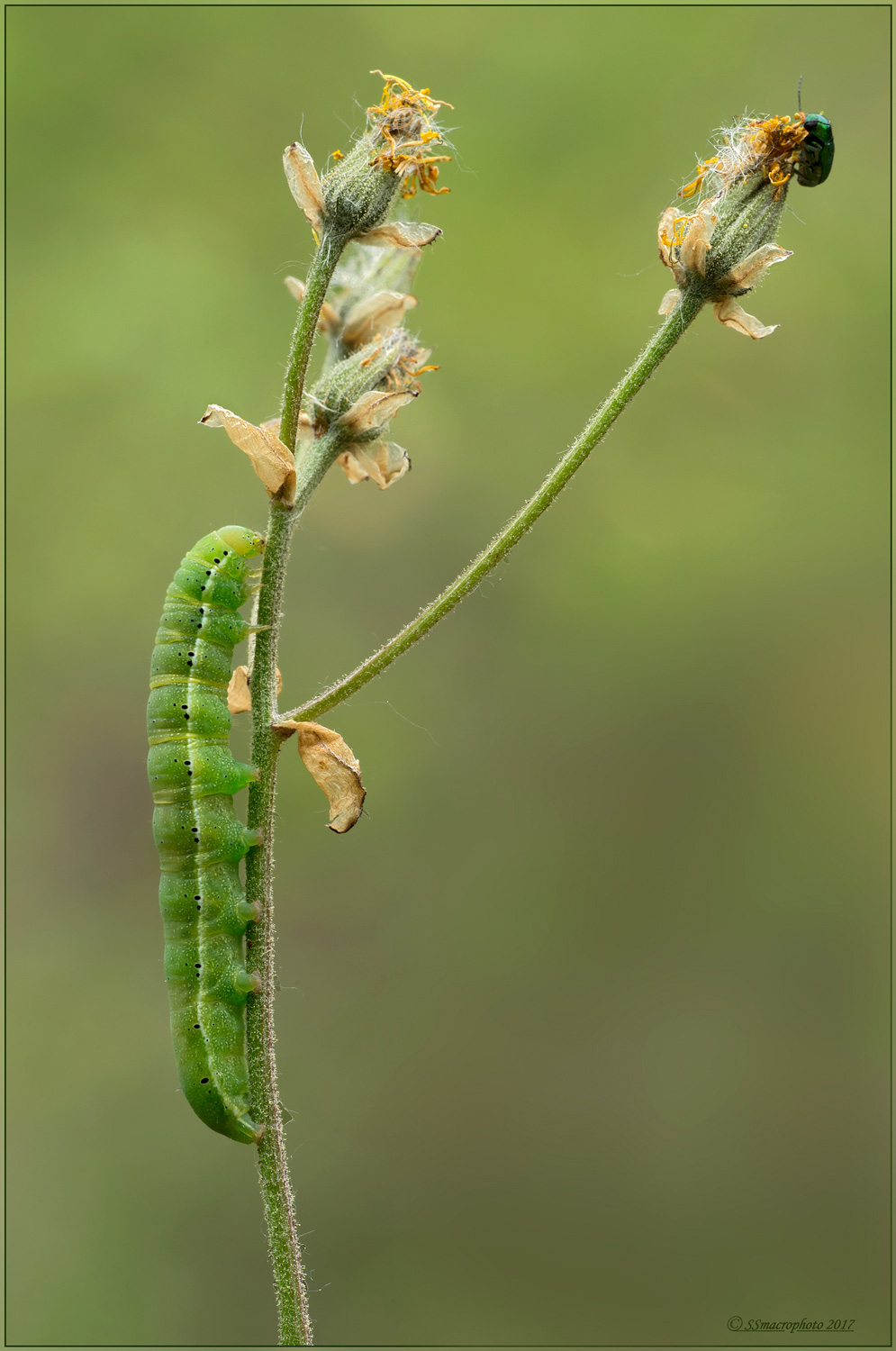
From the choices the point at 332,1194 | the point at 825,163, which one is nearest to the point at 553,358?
the point at 825,163

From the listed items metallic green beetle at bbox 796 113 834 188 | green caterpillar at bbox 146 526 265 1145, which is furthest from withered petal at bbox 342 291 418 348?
metallic green beetle at bbox 796 113 834 188

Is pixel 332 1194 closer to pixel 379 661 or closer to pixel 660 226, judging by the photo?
pixel 379 661

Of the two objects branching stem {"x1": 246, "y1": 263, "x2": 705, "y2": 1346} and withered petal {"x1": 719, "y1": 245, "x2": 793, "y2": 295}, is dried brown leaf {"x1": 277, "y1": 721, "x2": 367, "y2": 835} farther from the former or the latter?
withered petal {"x1": 719, "y1": 245, "x2": 793, "y2": 295}

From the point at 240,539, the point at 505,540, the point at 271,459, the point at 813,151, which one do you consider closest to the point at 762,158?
the point at 813,151

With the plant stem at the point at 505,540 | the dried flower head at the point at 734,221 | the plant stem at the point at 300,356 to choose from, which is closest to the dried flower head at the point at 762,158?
the dried flower head at the point at 734,221

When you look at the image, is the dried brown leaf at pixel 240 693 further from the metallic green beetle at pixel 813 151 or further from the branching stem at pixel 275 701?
the metallic green beetle at pixel 813 151
